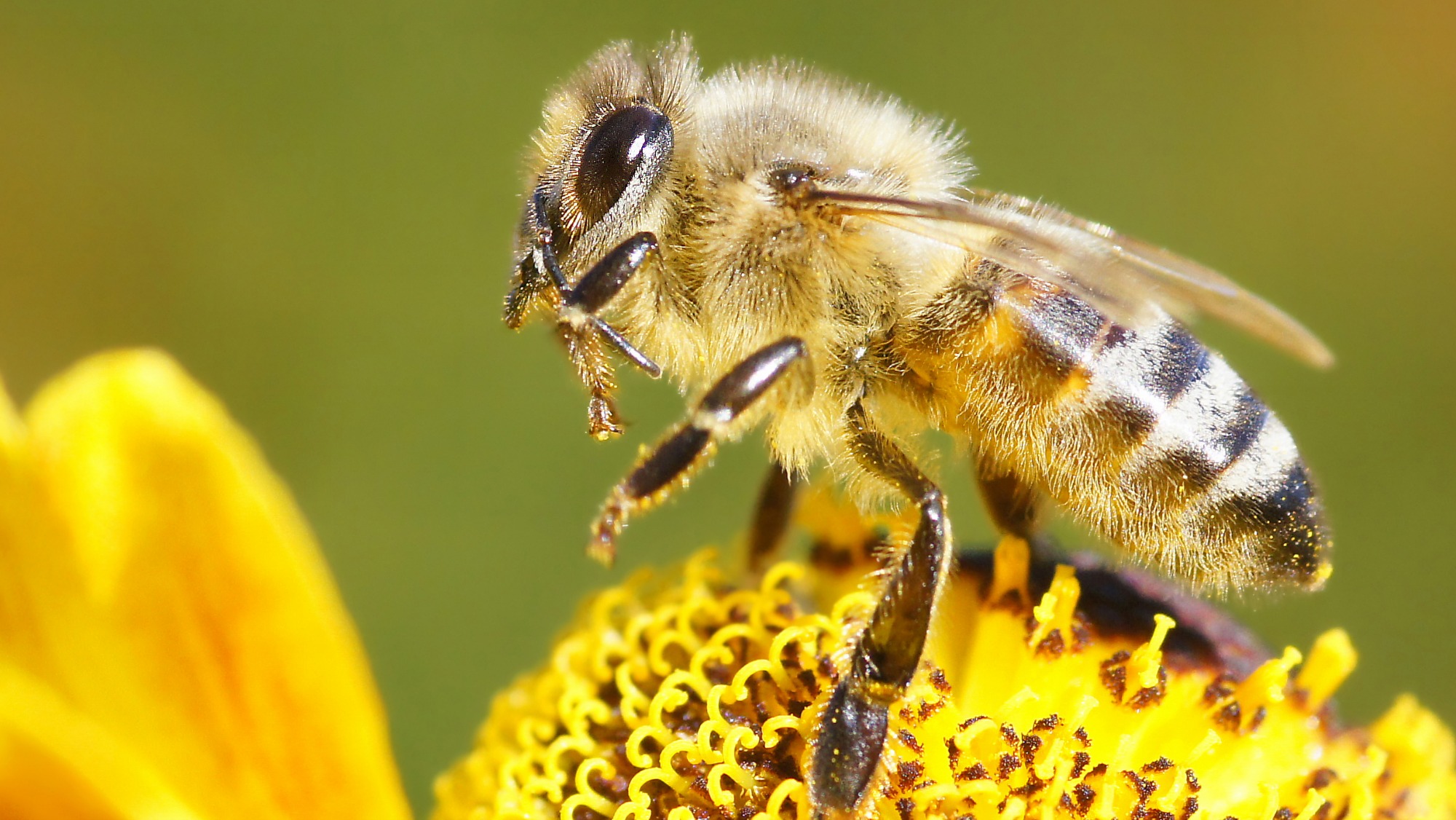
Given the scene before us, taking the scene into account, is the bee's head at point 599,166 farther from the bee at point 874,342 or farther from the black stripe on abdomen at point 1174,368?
the black stripe on abdomen at point 1174,368

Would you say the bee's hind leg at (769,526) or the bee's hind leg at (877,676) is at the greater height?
the bee's hind leg at (769,526)

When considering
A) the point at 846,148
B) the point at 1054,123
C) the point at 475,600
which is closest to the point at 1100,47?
the point at 1054,123

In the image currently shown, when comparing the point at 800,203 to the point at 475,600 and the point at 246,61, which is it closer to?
the point at 475,600

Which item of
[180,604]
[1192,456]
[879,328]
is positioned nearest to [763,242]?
[879,328]

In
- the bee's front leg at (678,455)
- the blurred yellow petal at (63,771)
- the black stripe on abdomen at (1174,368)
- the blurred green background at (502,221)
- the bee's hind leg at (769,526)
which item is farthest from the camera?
the blurred green background at (502,221)

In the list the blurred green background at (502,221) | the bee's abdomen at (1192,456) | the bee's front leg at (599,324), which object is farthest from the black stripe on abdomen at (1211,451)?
the blurred green background at (502,221)

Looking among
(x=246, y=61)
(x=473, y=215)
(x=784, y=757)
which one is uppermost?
(x=246, y=61)
